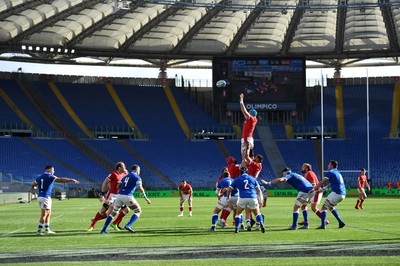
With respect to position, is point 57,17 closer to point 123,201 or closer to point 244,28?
point 244,28

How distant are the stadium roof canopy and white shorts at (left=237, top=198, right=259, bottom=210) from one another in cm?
3838

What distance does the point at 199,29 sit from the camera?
232ft

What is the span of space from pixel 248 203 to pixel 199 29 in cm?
4917

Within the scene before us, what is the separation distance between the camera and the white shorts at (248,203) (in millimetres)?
22906

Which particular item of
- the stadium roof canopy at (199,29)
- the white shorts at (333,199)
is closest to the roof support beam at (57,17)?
the stadium roof canopy at (199,29)

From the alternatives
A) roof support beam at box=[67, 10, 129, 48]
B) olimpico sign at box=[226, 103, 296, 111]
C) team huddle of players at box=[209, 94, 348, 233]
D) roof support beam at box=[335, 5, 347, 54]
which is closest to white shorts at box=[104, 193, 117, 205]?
team huddle of players at box=[209, 94, 348, 233]

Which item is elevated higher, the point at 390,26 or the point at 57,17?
the point at 57,17

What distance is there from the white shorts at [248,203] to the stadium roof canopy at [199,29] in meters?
38.4

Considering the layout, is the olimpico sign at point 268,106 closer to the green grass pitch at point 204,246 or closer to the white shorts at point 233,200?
the green grass pitch at point 204,246

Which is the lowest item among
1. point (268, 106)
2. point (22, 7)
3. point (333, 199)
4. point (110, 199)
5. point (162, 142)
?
point (162, 142)

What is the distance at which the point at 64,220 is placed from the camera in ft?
A: 103

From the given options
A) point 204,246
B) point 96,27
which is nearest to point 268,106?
point 96,27

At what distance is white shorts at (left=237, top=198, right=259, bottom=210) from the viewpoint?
2291 cm

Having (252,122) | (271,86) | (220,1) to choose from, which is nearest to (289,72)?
(271,86)
